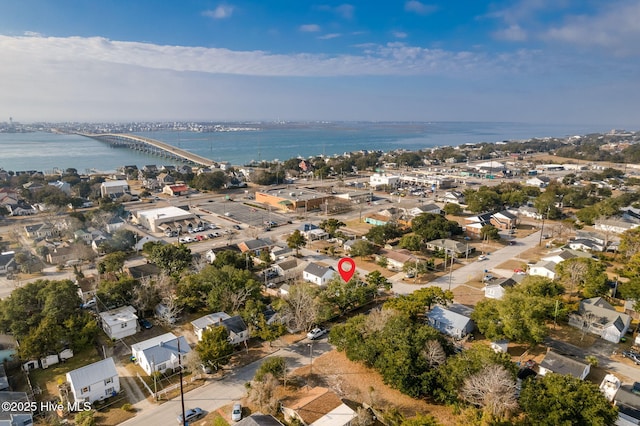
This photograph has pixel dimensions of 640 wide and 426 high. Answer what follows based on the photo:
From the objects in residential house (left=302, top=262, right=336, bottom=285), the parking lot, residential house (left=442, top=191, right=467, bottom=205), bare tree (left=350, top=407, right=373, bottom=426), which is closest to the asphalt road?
bare tree (left=350, top=407, right=373, bottom=426)

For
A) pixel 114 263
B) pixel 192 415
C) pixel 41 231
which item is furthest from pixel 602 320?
pixel 41 231

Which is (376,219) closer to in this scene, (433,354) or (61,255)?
(433,354)

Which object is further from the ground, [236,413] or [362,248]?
[362,248]

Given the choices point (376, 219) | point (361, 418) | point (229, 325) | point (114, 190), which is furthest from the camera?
point (114, 190)

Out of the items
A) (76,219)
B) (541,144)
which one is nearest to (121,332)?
(76,219)

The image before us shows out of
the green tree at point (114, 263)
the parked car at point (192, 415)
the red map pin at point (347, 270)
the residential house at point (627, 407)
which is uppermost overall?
the red map pin at point (347, 270)

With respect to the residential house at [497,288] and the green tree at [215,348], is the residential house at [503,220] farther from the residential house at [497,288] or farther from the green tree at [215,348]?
the green tree at [215,348]

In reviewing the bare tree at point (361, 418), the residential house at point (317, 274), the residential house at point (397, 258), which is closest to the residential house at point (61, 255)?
the residential house at point (317, 274)

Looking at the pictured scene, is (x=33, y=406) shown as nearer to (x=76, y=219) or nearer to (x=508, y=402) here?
(x=508, y=402)
